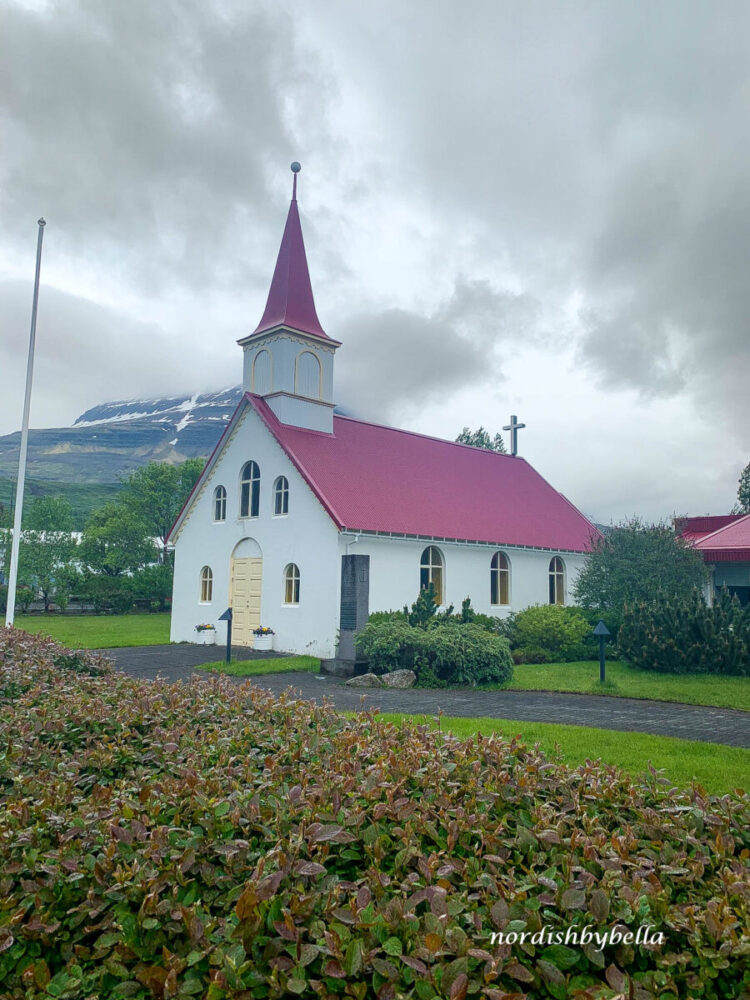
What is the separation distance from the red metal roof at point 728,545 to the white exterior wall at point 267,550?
13.1 meters

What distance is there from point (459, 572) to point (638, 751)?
1577 centimetres

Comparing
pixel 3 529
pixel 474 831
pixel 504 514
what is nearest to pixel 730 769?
pixel 474 831

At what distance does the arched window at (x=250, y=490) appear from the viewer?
78.9ft

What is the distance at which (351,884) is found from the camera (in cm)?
308

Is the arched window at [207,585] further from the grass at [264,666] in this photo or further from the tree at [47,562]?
the tree at [47,562]

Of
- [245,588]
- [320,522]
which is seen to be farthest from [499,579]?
[245,588]

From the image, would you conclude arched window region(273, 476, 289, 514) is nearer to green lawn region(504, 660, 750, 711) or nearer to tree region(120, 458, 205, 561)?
green lawn region(504, 660, 750, 711)

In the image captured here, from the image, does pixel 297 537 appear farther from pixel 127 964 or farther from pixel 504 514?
pixel 127 964

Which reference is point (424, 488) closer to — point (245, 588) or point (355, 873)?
point (245, 588)

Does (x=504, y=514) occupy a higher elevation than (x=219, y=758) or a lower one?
higher

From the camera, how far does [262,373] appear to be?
25297 millimetres

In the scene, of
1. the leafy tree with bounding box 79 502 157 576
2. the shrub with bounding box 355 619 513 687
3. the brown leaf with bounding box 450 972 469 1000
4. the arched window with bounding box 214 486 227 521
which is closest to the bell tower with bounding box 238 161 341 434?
the arched window with bounding box 214 486 227 521

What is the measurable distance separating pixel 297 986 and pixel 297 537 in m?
19.7

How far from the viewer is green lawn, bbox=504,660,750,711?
14.7 metres
